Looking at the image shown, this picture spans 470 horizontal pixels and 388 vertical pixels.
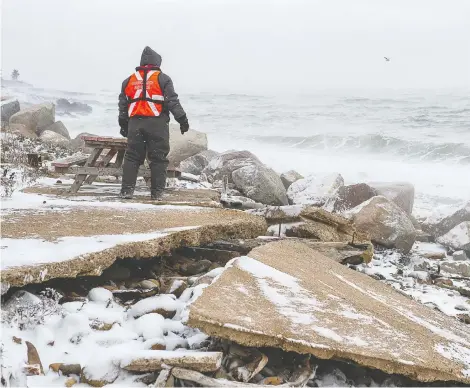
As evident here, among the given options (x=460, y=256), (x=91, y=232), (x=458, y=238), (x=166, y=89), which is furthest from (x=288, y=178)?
(x=91, y=232)

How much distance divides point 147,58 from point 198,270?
2721mm

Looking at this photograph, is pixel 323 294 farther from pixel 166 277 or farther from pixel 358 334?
pixel 166 277

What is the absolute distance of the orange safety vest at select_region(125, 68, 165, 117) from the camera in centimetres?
541

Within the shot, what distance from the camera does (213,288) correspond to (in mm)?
2807

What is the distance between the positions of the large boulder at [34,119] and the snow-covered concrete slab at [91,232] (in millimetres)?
11705

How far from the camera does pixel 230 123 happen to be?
102ft

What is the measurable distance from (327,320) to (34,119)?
1532cm

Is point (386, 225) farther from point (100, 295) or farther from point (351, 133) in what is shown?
point (351, 133)

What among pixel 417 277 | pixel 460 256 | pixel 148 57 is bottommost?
pixel 460 256

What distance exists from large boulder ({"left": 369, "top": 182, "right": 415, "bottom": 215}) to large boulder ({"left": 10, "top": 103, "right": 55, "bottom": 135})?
11.5 metres

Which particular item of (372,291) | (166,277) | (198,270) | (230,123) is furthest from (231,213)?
(230,123)

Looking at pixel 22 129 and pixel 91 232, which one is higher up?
pixel 22 129

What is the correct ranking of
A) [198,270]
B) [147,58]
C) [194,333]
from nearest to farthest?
[194,333]
[198,270]
[147,58]

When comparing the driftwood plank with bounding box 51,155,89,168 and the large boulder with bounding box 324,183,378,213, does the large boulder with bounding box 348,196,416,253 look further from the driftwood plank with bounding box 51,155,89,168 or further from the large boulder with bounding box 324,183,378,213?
the driftwood plank with bounding box 51,155,89,168
